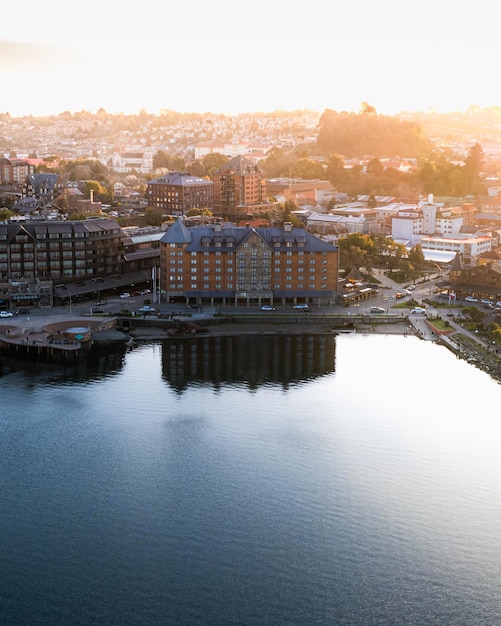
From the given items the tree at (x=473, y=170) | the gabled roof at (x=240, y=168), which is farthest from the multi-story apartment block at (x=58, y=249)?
the tree at (x=473, y=170)

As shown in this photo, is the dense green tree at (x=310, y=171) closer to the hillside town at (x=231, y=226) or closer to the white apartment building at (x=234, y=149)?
the hillside town at (x=231, y=226)

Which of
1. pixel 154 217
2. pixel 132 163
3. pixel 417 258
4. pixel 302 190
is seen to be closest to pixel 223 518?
pixel 417 258

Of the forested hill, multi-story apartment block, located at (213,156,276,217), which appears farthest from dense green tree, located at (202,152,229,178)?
multi-story apartment block, located at (213,156,276,217)

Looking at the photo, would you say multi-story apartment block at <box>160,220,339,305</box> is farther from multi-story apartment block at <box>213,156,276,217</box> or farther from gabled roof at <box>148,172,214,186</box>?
→ multi-story apartment block at <box>213,156,276,217</box>

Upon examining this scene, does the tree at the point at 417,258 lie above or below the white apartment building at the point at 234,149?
below

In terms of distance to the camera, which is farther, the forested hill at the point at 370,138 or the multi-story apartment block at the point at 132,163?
the multi-story apartment block at the point at 132,163

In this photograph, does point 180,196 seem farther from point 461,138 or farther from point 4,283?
point 461,138

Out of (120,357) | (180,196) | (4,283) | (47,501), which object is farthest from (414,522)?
(180,196)
